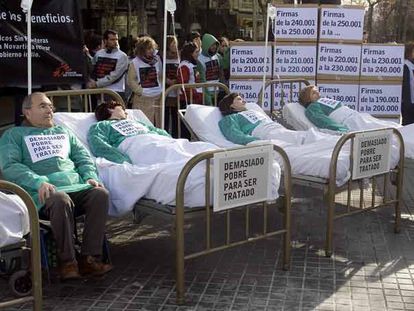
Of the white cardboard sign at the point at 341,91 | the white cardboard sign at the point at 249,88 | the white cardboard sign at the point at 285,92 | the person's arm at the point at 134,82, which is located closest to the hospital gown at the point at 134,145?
the person's arm at the point at 134,82

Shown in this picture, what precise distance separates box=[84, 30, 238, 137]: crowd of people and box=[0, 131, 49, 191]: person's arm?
349cm

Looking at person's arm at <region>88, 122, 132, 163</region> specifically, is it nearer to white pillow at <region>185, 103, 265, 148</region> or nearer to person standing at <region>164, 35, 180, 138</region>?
white pillow at <region>185, 103, 265, 148</region>

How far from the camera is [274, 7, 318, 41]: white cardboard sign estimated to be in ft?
29.0

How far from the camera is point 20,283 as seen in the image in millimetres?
3961

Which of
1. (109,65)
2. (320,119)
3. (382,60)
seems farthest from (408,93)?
(109,65)

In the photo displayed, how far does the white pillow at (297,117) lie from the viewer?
286 inches

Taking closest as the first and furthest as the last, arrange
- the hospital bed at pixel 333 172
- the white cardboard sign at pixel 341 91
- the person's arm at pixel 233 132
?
1. the hospital bed at pixel 333 172
2. the person's arm at pixel 233 132
3. the white cardboard sign at pixel 341 91

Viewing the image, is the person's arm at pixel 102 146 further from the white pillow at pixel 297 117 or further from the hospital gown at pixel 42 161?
the white pillow at pixel 297 117

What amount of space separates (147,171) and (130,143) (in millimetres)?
868

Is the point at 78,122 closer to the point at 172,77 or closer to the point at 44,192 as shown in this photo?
the point at 44,192

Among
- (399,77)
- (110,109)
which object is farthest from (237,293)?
(399,77)

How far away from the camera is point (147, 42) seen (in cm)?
812

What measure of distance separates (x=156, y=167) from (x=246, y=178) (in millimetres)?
697

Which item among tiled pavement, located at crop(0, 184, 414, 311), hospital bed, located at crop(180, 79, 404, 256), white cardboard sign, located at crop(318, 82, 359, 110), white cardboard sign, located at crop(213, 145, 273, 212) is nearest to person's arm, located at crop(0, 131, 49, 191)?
tiled pavement, located at crop(0, 184, 414, 311)
